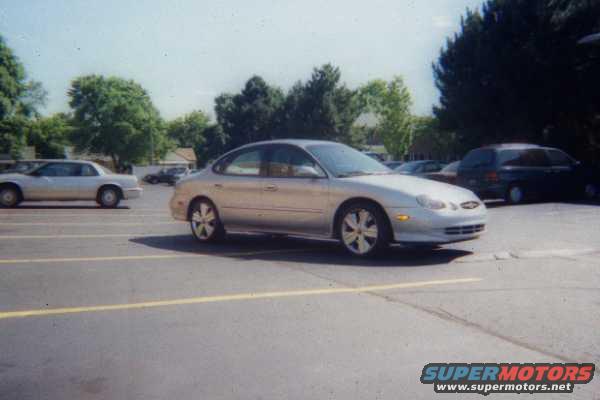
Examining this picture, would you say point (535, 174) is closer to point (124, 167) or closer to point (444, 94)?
point (444, 94)

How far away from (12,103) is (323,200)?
150 ft

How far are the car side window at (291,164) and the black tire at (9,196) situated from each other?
486 inches

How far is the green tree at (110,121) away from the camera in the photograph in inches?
3071

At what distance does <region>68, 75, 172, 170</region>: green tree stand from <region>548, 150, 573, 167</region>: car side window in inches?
2564

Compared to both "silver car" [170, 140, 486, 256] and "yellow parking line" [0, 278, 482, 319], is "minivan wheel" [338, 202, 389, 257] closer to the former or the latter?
"silver car" [170, 140, 486, 256]

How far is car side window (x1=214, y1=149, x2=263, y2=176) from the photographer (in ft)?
28.6

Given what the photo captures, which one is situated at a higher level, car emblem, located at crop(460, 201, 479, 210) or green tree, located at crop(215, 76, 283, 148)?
green tree, located at crop(215, 76, 283, 148)

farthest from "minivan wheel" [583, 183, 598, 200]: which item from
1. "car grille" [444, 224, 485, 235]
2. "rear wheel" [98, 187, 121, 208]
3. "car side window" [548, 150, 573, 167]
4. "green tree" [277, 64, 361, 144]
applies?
"green tree" [277, 64, 361, 144]

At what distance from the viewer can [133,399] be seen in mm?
3131

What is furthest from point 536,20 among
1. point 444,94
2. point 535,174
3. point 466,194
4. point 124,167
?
point 124,167

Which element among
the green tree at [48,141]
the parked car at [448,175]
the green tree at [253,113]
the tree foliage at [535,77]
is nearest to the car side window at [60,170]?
the parked car at [448,175]

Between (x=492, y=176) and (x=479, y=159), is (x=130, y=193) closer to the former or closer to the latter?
(x=479, y=159)

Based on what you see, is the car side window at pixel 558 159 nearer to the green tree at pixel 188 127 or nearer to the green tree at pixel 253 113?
the green tree at pixel 253 113

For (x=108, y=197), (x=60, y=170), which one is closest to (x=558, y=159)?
(x=108, y=197)
